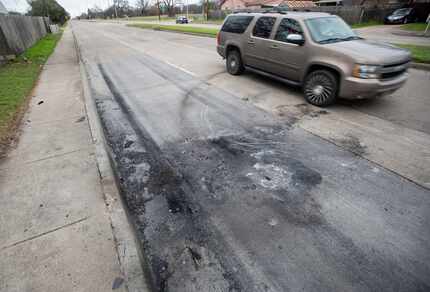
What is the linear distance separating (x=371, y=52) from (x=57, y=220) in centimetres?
617

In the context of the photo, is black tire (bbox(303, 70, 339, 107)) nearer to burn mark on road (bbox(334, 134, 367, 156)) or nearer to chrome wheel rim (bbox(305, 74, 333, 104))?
chrome wheel rim (bbox(305, 74, 333, 104))

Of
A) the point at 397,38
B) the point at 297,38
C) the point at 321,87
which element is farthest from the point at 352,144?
the point at 397,38

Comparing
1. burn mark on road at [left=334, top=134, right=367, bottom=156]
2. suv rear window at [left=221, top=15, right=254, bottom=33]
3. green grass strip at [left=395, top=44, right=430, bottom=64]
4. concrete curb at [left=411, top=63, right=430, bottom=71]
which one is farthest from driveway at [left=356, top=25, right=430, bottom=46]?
burn mark on road at [left=334, top=134, right=367, bottom=156]

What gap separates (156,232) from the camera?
2.53 metres

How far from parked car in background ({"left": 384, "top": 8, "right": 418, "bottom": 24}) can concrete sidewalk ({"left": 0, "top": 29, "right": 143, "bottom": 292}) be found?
105 ft

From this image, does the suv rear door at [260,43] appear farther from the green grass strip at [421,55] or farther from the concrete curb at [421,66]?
the green grass strip at [421,55]

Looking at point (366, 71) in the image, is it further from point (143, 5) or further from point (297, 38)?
point (143, 5)

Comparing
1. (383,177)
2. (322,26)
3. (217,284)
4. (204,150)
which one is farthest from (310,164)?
(322,26)

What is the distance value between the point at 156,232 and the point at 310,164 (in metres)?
2.49

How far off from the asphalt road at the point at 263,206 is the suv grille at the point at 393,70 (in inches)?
38.2

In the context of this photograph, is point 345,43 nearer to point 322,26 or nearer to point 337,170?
point 322,26

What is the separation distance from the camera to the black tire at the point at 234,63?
8001mm

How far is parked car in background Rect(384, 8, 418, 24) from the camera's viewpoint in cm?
2395

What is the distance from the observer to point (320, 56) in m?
5.18
